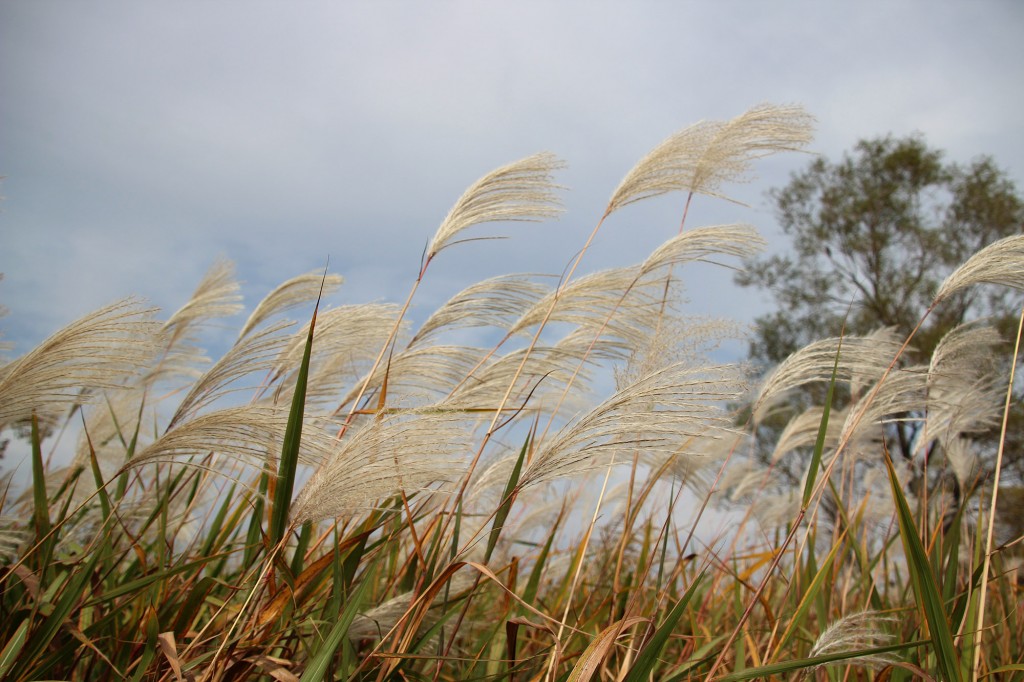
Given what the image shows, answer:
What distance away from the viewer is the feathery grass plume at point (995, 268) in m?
1.89

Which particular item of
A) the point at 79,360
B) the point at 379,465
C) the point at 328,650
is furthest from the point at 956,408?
the point at 79,360

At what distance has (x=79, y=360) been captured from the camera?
1655 millimetres

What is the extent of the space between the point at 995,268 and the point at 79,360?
2305 millimetres

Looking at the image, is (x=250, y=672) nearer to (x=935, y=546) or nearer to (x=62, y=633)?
(x=62, y=633)

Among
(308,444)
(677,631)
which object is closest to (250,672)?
(308,444)

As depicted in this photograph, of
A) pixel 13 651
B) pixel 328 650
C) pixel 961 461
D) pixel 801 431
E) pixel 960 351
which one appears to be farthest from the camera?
pixel 801 431

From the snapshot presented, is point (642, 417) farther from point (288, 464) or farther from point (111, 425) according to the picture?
point (111, 425)

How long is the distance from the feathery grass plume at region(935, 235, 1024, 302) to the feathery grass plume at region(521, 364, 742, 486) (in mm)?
991

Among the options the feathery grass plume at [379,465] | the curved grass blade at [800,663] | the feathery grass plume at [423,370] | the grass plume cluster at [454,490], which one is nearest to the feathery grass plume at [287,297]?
the grass plume cluster at [454,490]

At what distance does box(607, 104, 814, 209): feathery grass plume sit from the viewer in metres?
2.47

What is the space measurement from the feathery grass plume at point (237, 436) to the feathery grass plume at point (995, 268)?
5.35 ft

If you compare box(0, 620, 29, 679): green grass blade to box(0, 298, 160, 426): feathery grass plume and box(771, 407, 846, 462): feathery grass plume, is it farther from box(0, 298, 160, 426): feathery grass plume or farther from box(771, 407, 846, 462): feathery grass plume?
box(771, 407, 846, 462): feathery grass plume

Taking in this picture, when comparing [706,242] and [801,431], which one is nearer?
[706,242]

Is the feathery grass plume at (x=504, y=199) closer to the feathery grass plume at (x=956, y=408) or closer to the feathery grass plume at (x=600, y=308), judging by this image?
the feathery grass plume at (x=600, y=308)
